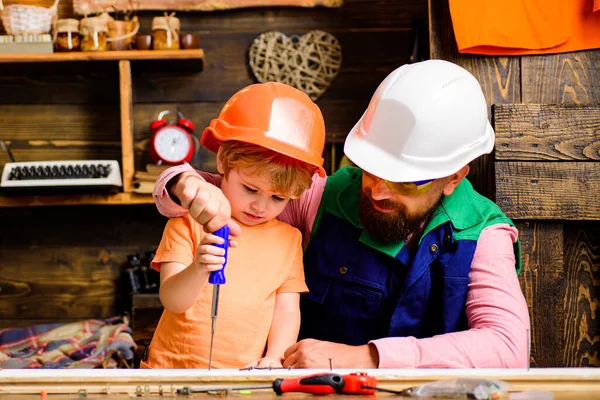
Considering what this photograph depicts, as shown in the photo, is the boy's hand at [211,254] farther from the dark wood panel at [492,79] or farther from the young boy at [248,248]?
the dark wood panel at [492,79]

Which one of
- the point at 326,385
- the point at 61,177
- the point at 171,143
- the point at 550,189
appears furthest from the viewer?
the point at 171,143

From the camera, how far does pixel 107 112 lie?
Answer: 428cm

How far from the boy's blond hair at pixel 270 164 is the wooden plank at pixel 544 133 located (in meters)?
0.97

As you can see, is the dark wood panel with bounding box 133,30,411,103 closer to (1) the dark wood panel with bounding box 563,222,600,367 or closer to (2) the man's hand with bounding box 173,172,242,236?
(1) the dark wood panel with bounding box 563,222,600,367


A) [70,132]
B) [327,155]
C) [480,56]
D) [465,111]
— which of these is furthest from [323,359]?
[70,132]

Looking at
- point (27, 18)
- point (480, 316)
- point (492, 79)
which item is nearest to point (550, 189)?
point (492, 79)

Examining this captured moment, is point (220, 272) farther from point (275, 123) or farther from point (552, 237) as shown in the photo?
point (552, 237)

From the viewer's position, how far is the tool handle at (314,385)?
1285 mm

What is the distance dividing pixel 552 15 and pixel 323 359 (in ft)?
5.03

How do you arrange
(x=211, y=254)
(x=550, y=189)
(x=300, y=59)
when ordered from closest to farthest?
(x=211, y=254)
(x=550, y=189)
(x=300, y=59)

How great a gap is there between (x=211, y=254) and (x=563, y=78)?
63.5 inches

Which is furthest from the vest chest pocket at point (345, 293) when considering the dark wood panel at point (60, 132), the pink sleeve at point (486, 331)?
the dark wood panel at point (60, 132)

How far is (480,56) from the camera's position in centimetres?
257

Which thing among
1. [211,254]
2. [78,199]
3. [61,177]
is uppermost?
[211,254]
